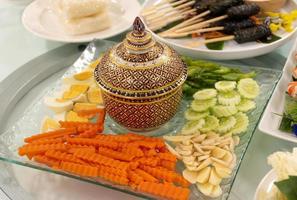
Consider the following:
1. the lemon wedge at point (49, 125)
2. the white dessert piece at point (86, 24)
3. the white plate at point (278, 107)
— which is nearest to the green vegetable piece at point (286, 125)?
the white plate at point (278, 107)

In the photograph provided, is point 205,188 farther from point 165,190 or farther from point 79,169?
point 79,169

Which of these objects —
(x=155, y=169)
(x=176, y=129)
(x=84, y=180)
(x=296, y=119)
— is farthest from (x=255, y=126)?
(x=84, y=180)

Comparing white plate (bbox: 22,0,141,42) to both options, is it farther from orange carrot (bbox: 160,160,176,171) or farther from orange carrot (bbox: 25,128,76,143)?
orange carrot (bbox: 160,160,176,171)

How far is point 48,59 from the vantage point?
1.42 meters

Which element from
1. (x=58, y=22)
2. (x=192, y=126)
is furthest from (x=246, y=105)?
(x=58, y=22)

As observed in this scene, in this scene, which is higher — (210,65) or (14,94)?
(210,65)

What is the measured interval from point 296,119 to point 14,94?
0.80m

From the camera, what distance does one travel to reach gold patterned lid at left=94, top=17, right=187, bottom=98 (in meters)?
0.96

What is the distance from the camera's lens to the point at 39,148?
958mm

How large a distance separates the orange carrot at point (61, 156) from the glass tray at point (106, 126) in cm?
3

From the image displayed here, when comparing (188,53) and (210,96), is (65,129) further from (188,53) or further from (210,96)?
(188,53)

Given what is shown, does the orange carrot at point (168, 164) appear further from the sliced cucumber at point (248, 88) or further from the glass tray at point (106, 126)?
the sliced cucumber at point (248, 88)

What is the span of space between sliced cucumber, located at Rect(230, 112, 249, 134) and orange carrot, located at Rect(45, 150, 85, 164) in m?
0.38

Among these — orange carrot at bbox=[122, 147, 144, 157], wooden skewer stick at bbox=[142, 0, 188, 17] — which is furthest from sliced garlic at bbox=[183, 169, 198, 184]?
wooden skewer stick at bbox=[142, 0, 188, 17]
